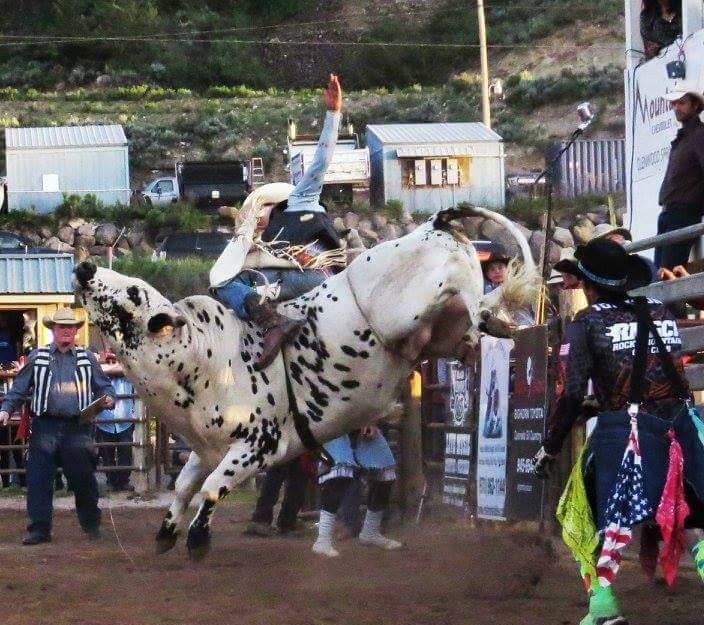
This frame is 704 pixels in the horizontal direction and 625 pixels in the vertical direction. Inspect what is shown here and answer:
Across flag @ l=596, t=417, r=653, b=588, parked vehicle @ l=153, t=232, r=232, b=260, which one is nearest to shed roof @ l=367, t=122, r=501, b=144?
parked vehicle @ l=153, t=232, r=232, b=260

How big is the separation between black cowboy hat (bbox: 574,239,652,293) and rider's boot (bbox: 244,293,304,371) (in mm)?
2670

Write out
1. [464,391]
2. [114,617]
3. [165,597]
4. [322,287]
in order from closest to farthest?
[114,617]
[165,597]
[322,287]
[464,391]

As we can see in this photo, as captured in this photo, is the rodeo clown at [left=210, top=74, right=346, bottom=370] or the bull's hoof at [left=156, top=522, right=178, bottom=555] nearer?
the bull's hoof at [left=156, top=522, right=178, bottom=555]

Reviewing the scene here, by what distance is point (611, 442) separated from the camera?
Result: 21.3 feet

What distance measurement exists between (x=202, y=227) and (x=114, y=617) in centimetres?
3816

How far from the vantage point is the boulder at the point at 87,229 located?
45894mm

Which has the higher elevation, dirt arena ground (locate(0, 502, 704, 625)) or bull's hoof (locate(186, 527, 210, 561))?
bull's hoof (locate(186, 527, 210, 561))

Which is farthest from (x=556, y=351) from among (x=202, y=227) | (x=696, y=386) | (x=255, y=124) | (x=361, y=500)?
(x=255, y=124)

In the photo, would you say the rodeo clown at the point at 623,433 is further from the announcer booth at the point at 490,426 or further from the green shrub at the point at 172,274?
the green shrub at the point at 172,274

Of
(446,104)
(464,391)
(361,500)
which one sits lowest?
(361,500)

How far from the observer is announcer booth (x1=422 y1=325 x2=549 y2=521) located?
10.2 m

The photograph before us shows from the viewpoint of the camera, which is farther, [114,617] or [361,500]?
[361,500]

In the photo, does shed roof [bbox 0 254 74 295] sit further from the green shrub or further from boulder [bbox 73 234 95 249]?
boulder [bbox 73 234 95 249]

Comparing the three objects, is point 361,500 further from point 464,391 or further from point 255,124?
point 255,124
